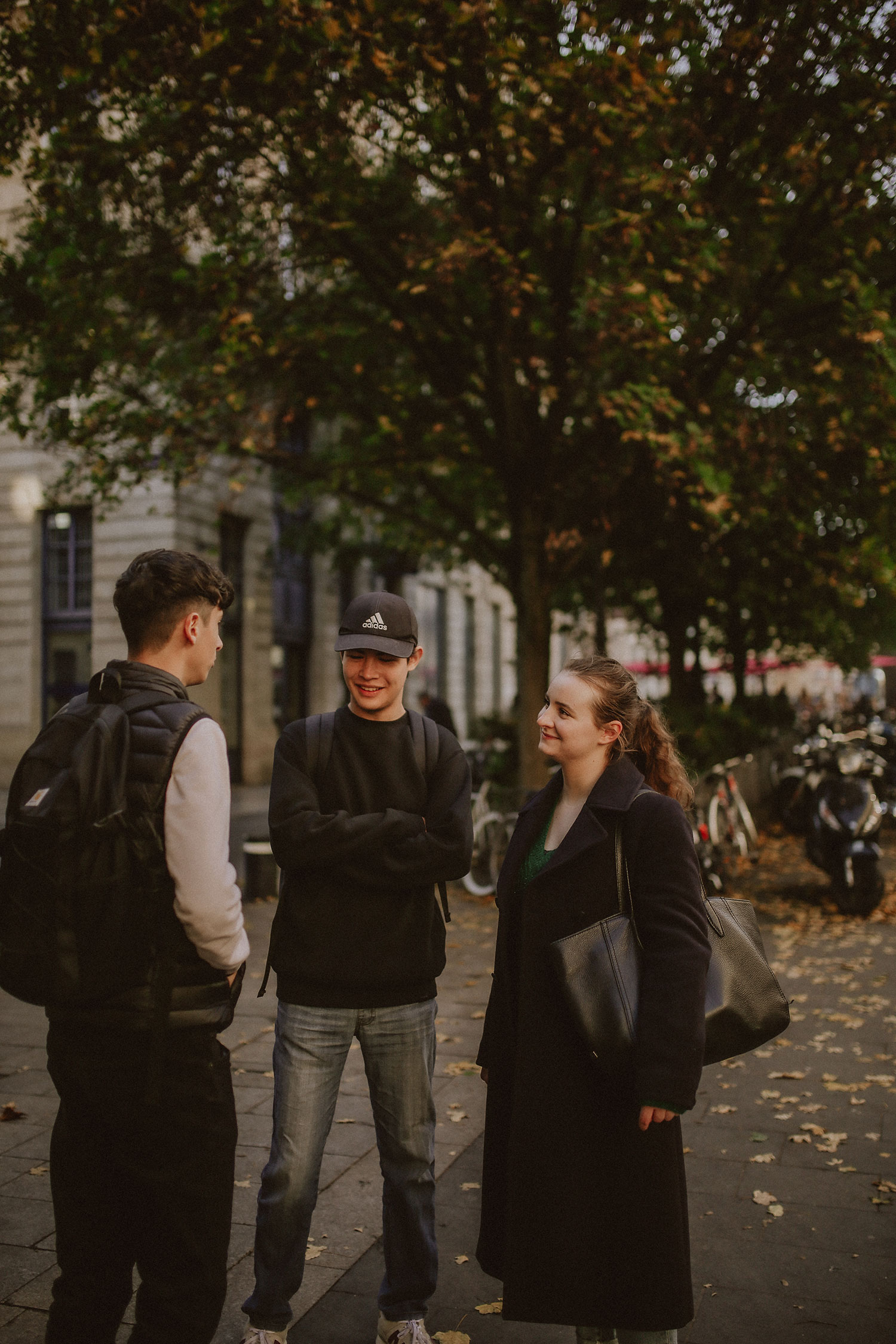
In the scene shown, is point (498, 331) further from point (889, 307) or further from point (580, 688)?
point (580, 688)

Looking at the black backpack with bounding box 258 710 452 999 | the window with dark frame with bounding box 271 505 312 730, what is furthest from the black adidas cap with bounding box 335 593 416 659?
the window with dark frame with bounding box 271 505 312 730

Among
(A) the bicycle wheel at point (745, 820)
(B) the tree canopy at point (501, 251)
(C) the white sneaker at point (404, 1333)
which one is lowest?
(C) the white sneaker at point (404, 1333)

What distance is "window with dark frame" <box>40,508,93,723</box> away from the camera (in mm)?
21750

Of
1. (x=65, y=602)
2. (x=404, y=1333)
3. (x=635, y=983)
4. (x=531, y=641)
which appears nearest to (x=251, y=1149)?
(x=404, y=1333)

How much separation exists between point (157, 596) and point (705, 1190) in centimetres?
308

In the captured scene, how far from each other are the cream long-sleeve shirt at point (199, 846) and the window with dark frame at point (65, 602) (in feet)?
66.7

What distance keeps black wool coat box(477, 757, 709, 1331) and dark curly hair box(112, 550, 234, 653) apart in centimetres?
100

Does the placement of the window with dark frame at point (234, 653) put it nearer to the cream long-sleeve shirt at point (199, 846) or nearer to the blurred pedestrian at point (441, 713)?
the blurred pedestrian at point (441, 713)

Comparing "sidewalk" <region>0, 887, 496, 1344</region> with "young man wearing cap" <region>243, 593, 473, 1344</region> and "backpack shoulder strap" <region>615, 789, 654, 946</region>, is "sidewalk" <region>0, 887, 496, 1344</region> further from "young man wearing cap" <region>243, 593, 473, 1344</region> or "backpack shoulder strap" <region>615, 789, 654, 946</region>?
"backpack shoulder strap" <region>615, 789, 654, 946</region>

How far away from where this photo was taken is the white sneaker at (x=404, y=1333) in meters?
2.93

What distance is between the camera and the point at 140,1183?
229 centimetres

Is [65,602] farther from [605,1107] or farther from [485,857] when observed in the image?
[605,1107]

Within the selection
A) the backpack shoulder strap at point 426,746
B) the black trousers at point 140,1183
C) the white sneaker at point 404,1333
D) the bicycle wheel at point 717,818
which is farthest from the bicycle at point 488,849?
the black trousers at point 140,1183

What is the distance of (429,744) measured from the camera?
10.2 feet
